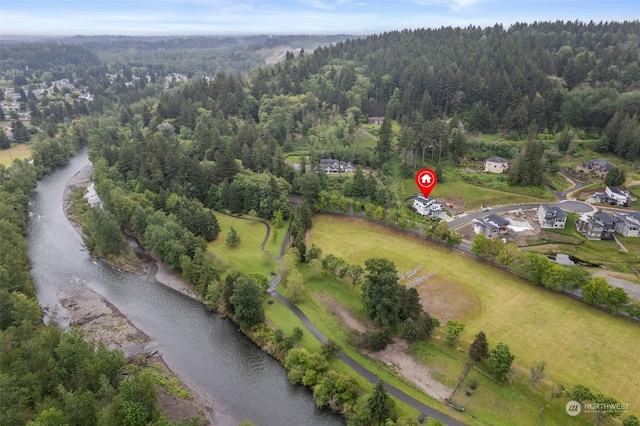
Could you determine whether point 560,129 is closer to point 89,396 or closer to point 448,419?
point 448,419

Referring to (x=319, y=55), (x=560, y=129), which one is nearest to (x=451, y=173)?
(x=560, y=129)

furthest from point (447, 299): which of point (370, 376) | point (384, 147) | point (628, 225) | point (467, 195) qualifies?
point (384, 147)

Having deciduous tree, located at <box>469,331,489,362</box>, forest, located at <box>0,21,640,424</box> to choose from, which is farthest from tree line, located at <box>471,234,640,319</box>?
deciduous tree, located at <box>469,331,489,362</box>

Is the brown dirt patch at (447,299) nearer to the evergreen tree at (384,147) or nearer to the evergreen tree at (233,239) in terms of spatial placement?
the evergreen tree at (233,239)

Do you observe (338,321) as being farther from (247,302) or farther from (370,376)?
(247,302)

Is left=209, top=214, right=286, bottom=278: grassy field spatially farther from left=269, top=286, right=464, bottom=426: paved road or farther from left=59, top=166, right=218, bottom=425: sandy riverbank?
left=59, top=166, right=218, bottom=425: sandy riverbank
